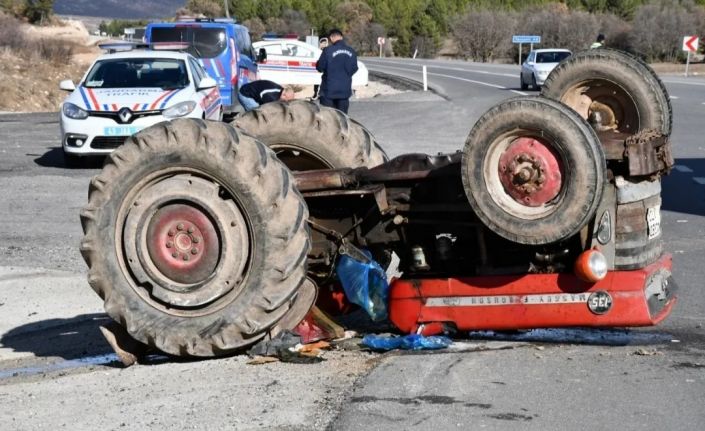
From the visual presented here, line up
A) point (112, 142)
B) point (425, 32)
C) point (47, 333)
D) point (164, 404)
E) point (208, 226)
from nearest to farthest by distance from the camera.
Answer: point (164, 404), point (208, 226), point (47, 333), point (112, 142), point (425, 32)

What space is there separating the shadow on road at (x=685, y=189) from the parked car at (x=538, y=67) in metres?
22.5

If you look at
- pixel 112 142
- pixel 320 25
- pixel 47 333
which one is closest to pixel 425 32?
pixel 320 25

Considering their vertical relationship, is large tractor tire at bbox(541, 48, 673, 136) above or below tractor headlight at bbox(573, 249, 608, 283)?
above

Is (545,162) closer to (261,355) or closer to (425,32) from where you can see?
(261,355)

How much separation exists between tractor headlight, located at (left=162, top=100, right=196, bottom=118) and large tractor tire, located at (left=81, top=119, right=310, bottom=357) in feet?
38.2

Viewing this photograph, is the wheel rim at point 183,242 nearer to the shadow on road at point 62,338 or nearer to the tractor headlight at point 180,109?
the shadow on road at point 62,338

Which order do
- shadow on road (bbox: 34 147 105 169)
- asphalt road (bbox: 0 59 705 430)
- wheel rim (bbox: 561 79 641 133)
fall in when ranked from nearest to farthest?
1. asphalt road (bbox: 0 59 705 430)
2. wheel rim (bbox: 561 79 641 133)
3. shadow on road (bbox: 34 147 105 169)

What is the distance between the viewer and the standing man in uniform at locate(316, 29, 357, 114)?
17844 millimetres

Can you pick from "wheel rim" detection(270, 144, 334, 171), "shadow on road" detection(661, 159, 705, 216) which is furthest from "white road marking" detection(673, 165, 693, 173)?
"wheel rim" detection(270, 144, 334, 171)

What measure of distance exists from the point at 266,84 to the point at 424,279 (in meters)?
9.03

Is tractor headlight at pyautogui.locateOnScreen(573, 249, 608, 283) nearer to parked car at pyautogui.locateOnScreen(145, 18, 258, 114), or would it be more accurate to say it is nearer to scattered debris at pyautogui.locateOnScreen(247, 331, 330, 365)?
scattered debris at pyautogui.locateOnScreen(247, 331, 330, 365)

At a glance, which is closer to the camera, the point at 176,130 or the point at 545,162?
the point at 545,162

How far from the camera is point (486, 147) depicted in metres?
6.25

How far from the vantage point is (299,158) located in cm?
776
